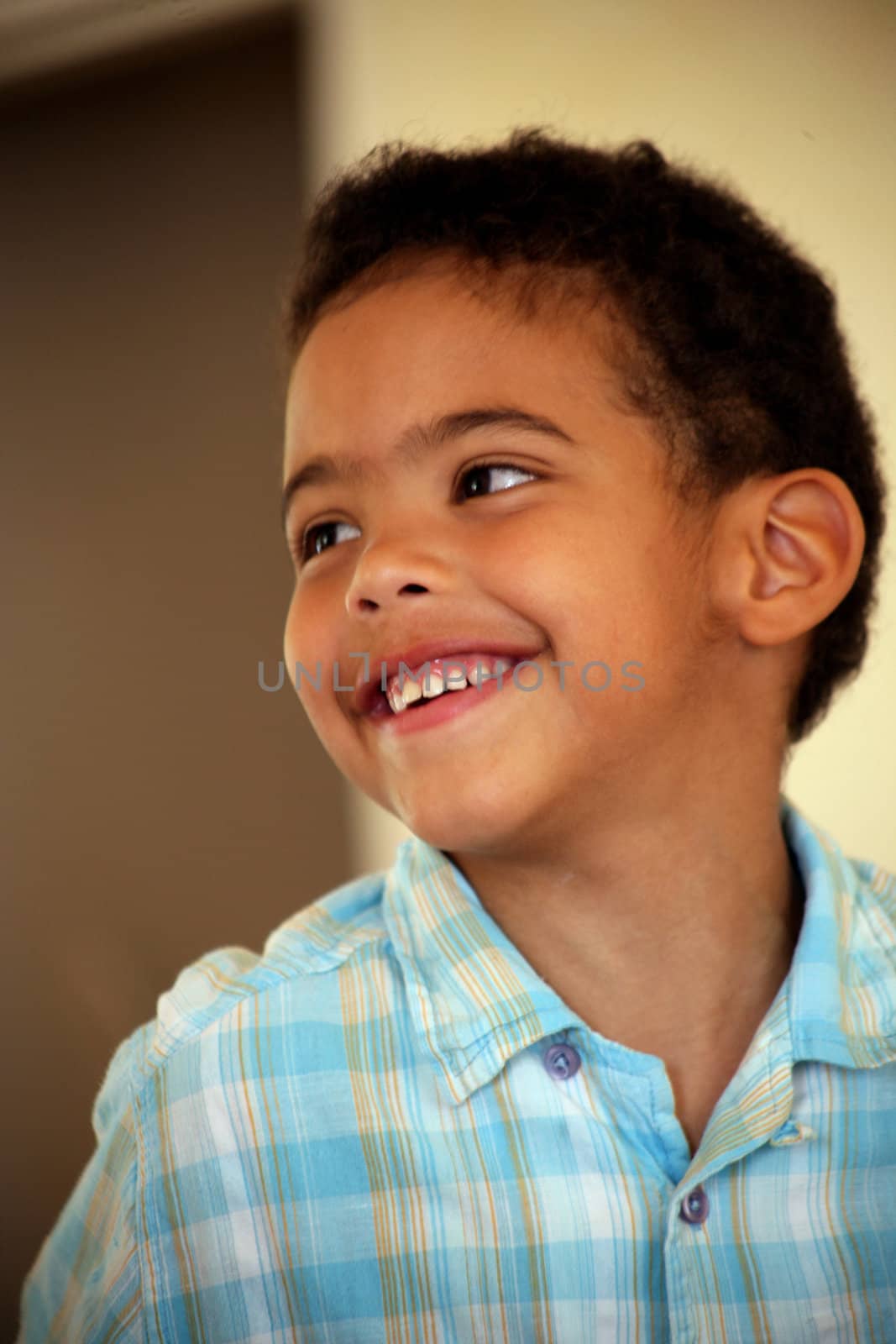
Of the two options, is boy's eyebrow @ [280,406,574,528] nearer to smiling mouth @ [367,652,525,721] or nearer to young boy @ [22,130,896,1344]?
young boy @ [22,130,896,1344]

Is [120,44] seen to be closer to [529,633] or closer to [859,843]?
[529,633]

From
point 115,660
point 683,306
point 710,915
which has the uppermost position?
point 683,306

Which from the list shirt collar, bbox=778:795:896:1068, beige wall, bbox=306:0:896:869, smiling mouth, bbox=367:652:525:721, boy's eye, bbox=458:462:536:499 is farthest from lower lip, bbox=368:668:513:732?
beige wall, bbox=306:0:896:869

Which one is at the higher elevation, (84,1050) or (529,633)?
(529,633)

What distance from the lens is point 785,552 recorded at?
82 centimetres

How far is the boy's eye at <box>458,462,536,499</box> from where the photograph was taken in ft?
2.44

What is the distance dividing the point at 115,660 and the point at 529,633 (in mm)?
450

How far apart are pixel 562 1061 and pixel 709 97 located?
0.78 m

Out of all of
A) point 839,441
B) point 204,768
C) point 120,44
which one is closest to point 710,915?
point 839,441

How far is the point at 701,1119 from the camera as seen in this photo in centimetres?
77

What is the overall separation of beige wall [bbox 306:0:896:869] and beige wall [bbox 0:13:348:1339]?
3.1 inches

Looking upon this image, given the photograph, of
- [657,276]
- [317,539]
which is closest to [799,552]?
[657,276]

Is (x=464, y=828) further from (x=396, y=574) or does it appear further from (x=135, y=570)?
(x=135, y=570)

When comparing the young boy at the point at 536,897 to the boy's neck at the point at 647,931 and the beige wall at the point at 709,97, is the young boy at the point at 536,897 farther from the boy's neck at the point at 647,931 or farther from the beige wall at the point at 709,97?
the beige wall at the point at 709,97
